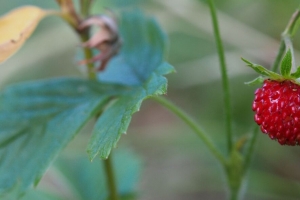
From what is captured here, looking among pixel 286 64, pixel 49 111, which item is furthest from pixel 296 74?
pixel 49 111

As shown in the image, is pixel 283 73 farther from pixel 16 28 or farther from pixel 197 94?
pixel 197 94

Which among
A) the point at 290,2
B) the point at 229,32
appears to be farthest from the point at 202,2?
the point at 290,2

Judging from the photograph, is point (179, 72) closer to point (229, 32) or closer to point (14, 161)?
point (229, 32)

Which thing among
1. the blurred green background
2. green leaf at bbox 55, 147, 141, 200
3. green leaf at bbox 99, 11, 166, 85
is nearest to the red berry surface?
green leaf at bbox 99, 11, 166, 85

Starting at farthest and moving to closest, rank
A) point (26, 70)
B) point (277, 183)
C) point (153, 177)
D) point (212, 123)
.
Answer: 1. point (26, 70)
2. point (153, 177)
3. point (212, 123)
4. point (277, 183)

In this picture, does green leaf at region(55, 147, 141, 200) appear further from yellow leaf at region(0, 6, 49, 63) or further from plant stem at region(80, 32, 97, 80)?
yellow leaf at region(0, 6, 49, 63)
